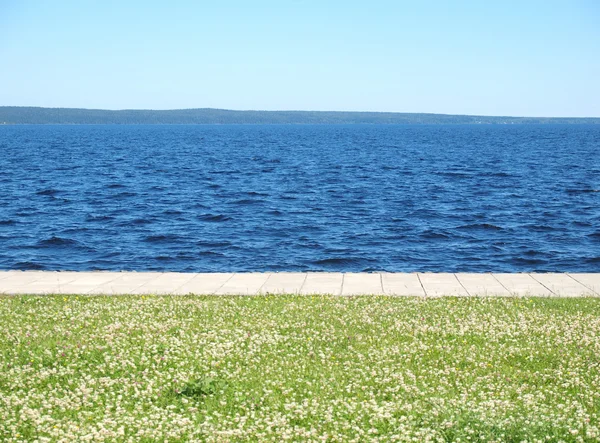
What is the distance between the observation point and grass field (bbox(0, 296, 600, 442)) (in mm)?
7953

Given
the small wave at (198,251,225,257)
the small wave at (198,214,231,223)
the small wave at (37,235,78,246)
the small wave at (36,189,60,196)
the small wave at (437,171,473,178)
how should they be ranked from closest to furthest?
the small wave at (198,251,225,257), the small wave at (37,235,78,246), the small wave at (198,214,231,223), the small wave at (36,189,60,196), the small wave at (437,171,473,178)

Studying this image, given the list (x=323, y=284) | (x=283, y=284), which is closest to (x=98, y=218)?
(x=283, y=284)

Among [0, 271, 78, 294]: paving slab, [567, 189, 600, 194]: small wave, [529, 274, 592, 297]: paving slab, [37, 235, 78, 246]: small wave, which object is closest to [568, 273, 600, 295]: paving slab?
[529, 274, 592, 297]: paving slab

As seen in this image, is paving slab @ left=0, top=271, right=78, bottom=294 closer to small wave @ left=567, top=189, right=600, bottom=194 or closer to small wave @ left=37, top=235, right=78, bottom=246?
small wave @ left=37, top=235, right=78, bottom=246

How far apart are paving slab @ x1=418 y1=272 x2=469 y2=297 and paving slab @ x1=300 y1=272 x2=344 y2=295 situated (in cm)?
213

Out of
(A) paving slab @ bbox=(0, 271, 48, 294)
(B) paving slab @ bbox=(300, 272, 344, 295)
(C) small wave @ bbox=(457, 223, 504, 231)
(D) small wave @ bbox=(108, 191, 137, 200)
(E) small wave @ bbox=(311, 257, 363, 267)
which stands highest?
(B) paving slab @ bbox=(300, 272, 344, 295)

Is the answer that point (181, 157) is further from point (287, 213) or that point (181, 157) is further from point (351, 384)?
point (351, 384)

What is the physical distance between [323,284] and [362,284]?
38.5 inches

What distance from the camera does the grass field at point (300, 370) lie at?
26.1 feet

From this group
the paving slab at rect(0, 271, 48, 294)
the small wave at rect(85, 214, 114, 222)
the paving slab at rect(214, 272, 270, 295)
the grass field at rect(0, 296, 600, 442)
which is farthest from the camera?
the small wave at rect(85, 214, 114, 222)

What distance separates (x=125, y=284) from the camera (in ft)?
52.7

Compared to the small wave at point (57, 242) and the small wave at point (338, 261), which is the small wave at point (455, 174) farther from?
the small wave at point (57, 242)

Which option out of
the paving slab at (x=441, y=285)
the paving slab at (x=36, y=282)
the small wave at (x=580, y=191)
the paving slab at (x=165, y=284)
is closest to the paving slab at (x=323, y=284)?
the paving slab at (x=441, y=285)

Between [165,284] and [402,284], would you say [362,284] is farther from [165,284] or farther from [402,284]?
[165,284]
